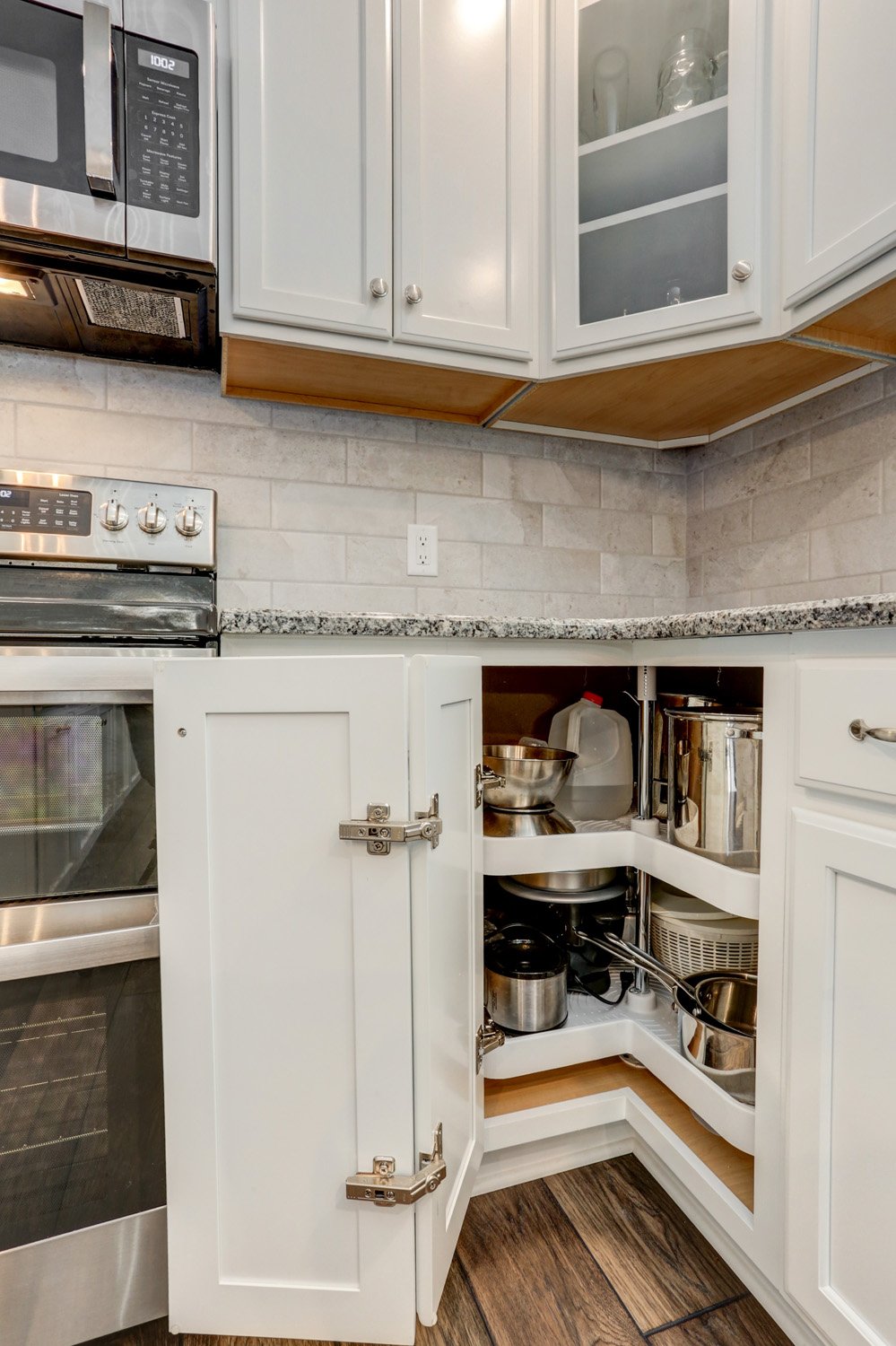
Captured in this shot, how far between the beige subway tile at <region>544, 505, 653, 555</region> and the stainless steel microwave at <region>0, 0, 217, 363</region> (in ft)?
3.03

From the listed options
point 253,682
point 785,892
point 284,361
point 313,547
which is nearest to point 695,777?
point 785,892

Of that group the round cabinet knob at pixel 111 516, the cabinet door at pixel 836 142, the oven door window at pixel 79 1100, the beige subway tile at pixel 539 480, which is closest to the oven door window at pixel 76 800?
the oven door window at pixel 79 1100

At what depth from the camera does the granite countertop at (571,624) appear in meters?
0.73

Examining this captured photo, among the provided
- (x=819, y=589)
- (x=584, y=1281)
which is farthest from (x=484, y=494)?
(x=584, y=1281)

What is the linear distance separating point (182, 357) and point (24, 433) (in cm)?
34

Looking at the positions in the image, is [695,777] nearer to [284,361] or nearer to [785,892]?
[785,892]

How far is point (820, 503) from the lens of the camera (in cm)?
142

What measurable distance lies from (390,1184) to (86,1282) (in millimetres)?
429

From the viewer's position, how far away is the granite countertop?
73 cm

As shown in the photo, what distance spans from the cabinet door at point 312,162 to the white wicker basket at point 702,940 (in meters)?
1.20

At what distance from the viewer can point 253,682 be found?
0.72 meters

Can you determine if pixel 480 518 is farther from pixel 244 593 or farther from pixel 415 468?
pixel 244 593

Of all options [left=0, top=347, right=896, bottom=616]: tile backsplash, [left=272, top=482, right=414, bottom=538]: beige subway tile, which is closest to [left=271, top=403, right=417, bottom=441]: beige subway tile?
[left=0, top=347, right=896, bottom=616]: tile backsplash

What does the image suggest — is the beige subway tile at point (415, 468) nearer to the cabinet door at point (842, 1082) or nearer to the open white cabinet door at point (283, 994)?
the open white cabinet door at point (283, 994)
